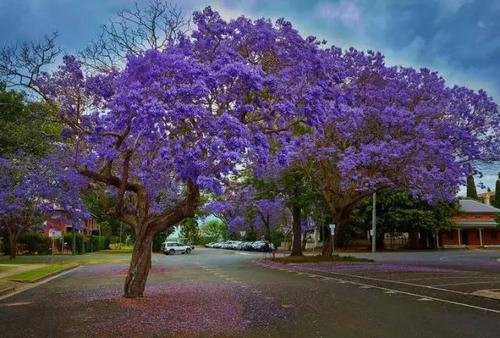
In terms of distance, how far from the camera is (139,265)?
52.3ft

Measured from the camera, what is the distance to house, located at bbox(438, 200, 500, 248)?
71125mm

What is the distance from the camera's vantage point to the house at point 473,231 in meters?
71.1

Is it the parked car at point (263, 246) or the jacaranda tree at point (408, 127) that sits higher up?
the jacaranda tree at point (408, 127)

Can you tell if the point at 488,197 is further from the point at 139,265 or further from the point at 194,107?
the point at 194,107

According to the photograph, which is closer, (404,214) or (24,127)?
(24,127)

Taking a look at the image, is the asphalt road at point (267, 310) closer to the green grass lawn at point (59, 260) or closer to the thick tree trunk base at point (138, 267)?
the thick tree trunk base at point (138, 267)

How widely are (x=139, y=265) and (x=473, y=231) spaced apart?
6672 centimetres

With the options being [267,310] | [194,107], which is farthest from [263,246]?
[194,107]

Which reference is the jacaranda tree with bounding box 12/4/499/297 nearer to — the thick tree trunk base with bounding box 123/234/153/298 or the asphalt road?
the thick tree trunk base with bounding box 123/234/153/298

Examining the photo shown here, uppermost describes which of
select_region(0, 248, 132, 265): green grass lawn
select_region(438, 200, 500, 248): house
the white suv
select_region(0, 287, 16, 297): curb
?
select_region(438, 200, 500, 248): house

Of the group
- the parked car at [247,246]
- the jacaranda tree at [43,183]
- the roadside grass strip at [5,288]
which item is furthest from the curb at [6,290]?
the parked car at [247,246]

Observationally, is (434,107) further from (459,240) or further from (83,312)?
(459,240)

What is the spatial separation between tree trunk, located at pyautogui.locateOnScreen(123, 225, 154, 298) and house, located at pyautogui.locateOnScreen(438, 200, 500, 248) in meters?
61.8

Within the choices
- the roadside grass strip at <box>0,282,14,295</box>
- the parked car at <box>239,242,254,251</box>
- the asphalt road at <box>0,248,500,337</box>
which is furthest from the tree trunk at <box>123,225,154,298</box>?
the parked car at <box>239,242,254,251</box>
